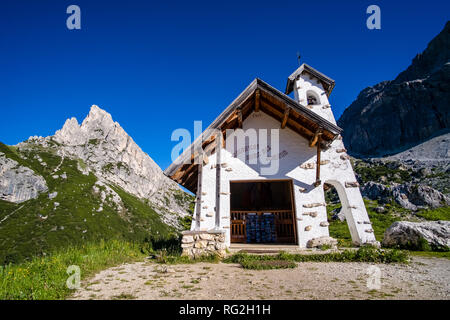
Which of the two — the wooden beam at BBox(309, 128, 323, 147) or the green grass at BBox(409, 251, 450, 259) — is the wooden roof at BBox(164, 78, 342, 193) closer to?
the wooden beam at BBox(309, 128, 323, 147)

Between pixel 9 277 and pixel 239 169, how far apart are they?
23.6 feet

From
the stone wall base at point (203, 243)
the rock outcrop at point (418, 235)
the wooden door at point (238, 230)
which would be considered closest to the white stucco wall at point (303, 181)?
the stone wall base at point (203, 243)

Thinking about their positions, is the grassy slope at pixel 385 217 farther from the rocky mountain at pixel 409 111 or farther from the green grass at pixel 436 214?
the rocky mountain at pixel 409 111

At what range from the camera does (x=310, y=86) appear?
1217 cm

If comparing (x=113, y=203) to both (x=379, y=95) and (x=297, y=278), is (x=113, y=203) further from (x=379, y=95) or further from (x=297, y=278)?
(x=379, y=95)

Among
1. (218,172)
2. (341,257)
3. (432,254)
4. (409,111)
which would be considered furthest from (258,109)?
(409,111)

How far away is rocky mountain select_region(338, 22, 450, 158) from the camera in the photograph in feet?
225

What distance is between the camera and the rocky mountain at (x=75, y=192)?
71062 millimetres

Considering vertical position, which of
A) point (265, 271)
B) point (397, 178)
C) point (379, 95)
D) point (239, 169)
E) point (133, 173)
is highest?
point (379, 95)

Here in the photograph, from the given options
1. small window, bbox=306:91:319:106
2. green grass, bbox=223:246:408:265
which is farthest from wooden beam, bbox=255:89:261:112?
green grass, bbox=223:246:408:265

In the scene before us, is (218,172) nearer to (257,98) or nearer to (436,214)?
(257,98)
